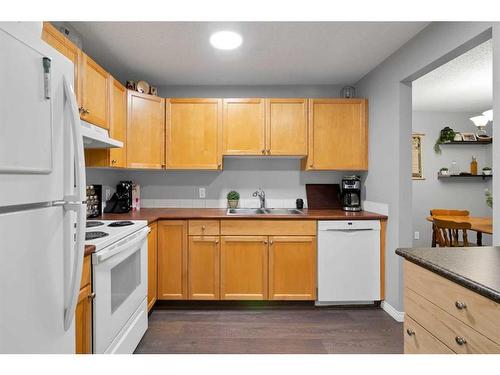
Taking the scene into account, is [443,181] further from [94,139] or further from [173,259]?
[94,139]

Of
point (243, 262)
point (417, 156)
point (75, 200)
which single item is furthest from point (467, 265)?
point (417, 156)

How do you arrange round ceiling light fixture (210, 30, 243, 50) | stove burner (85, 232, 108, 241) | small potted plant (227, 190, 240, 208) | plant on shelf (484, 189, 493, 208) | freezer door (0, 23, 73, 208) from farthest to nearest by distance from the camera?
plant on shelf (484, 189, 493, 208)
small potted plant (227, 190, 240, 208)
round ceiling light fixture (210, 30, 243, 50)
stove burner (85, 232, 108, 241)
freezer door (0, 23, 73, 208)

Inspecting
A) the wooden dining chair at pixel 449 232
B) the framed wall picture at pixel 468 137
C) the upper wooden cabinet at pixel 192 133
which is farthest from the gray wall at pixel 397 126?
the framed wall picture at pixel 468 137

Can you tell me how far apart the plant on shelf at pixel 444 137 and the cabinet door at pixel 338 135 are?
2.58 metres

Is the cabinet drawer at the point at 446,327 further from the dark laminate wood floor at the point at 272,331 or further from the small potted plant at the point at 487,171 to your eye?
the small potted plant at the point at 487,171

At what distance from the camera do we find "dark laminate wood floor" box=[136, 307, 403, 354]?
2.14 m

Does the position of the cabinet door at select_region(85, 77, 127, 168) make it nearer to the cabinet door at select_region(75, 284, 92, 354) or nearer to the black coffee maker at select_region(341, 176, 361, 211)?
the cabinet door at select_region(75, 284, 92, 354)

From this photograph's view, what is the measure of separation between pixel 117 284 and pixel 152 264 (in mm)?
889

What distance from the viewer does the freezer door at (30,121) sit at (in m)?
0.76

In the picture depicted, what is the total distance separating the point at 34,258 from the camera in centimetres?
87

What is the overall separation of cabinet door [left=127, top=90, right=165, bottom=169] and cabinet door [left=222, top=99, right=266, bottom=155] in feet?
2.22

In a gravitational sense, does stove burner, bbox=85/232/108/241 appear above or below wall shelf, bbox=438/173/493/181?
below

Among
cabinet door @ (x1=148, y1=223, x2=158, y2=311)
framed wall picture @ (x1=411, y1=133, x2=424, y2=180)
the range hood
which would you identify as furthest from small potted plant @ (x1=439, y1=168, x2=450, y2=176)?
the range hood

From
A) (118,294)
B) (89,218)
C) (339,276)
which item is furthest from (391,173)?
(89,218)
